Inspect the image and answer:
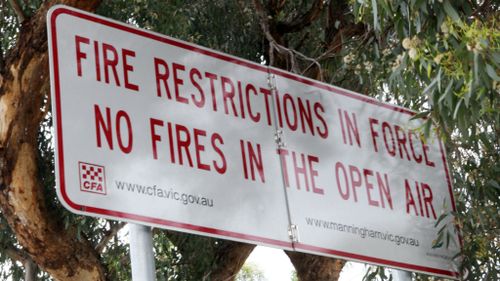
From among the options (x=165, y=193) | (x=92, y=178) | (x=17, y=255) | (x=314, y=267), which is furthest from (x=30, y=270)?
(x=92, y=178)

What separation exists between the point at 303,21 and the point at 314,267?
7.73 feet

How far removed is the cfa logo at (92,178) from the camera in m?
3.93

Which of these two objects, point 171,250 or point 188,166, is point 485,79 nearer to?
point 188,166

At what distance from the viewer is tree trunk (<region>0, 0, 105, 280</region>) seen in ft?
24.5

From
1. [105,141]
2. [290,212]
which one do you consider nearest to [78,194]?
[105,141]

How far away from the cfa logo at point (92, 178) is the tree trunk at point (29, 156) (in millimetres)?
3485

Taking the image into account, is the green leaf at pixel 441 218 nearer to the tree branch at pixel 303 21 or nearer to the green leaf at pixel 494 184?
the green leaf at pixel 494 184

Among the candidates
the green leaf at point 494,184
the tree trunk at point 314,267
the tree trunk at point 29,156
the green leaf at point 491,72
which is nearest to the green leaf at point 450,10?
the green leaf at point 491,72

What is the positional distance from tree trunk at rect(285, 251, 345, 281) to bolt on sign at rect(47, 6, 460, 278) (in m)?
4.61

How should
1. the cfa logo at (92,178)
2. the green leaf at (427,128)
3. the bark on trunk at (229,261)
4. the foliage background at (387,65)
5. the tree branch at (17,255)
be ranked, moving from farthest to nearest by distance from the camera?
the tree branch at (17,255)
the bark on trunk at (229,261)
the green leaf at (427,128)
the foliage background at (387,65)
the cfa logo at (92,178)

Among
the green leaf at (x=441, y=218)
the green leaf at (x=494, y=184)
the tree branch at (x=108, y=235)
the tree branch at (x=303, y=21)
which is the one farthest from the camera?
the tree branch at (x=303, y=21)

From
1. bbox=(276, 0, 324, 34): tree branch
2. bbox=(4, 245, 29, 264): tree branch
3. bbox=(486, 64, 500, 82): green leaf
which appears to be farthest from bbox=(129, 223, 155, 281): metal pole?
bbox=(276, 0, 324, 34): tree branch

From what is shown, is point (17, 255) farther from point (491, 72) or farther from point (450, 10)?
point (491, 72)

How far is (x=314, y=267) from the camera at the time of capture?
407 inches
